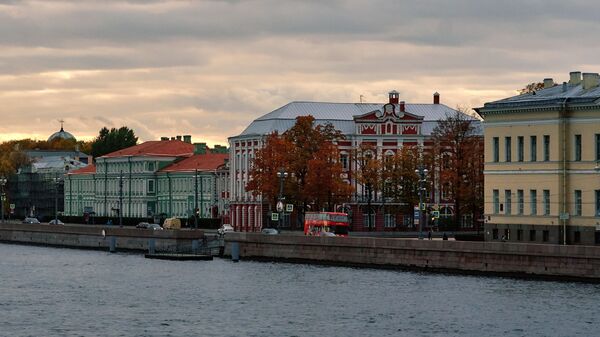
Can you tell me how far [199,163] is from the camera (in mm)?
183750

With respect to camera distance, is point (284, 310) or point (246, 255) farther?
point (246, 255)

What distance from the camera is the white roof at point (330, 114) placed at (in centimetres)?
15488

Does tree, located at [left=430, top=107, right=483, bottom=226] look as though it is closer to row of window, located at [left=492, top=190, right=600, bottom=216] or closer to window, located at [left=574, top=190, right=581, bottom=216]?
Answer: row of window, located at [left=492, top=190, right=600, bottom=216]

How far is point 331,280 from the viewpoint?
9281 cm

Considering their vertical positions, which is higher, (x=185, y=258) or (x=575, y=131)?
(x=575, y=131)

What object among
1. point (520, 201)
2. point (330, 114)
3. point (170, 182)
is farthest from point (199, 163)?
point (520, 201)

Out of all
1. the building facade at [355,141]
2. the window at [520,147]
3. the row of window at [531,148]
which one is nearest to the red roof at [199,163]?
the building facade at [355,141]

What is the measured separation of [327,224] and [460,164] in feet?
50.6

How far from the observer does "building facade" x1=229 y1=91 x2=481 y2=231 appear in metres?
149

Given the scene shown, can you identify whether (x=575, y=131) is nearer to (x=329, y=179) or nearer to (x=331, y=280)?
(x=331, y=280)

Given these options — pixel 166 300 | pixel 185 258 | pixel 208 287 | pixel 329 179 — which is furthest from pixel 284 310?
pixel 329 179

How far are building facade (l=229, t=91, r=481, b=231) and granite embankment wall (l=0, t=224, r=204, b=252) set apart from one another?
14.6 meters

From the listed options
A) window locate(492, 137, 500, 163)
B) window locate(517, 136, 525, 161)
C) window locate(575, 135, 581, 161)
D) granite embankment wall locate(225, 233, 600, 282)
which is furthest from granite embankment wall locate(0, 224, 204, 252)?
window locate(575, 135, 581, 161)

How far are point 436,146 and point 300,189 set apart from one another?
1166cm
